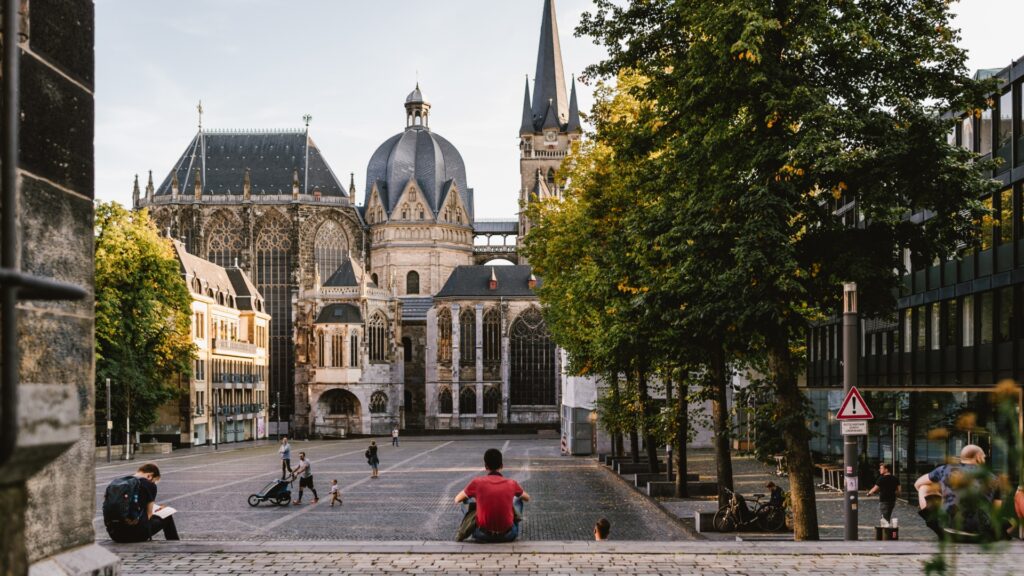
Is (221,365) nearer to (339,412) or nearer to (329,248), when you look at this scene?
(339,412)

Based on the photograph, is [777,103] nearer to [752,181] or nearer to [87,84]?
[752,181]

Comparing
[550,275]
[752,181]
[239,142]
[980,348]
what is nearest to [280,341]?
[239,142]

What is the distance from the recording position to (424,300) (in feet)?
328

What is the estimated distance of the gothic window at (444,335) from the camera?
93.4 meters

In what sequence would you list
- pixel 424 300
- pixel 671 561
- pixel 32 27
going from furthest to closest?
1. pixel 424 300
2. pixel 671 561
3. pixel 32 27

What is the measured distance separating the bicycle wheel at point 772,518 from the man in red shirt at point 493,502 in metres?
9.22

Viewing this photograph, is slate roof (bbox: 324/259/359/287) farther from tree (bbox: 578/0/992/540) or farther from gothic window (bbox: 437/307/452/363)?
tree (bbox: 578/0/992/540)

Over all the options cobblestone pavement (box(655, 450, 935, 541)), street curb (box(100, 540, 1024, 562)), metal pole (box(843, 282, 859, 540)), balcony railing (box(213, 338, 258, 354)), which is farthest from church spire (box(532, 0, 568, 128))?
street curb (box(100, 540, 1024, 562))

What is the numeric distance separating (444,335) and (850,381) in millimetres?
79194

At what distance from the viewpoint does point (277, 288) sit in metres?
95.2

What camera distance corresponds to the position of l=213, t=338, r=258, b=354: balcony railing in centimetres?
7331

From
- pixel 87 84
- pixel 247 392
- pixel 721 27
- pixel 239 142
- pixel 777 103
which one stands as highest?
pixel 239 142

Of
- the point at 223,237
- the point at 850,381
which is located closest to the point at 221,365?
the point at 223,237

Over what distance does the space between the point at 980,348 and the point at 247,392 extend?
63376 mm
